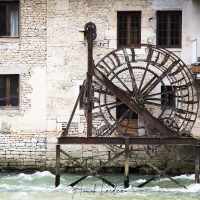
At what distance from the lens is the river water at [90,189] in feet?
48.1

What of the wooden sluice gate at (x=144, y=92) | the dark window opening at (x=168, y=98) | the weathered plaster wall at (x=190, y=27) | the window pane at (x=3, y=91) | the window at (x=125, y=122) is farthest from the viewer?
the window pane at (x=3, y=91)

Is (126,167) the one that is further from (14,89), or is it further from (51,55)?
(14,89)

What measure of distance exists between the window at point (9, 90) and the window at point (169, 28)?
14.8ft

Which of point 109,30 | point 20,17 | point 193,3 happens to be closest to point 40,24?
point 20,17

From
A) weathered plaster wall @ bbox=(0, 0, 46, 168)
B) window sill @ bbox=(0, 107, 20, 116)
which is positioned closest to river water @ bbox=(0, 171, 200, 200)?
weathered plaster wall @ bbox=(0, 0, 46, 168)

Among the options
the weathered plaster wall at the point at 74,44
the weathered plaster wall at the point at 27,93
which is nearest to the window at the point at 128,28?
the weathered plaster wall at the point at 74,44

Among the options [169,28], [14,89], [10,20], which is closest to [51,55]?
[14,89]

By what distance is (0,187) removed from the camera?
15.8 meters

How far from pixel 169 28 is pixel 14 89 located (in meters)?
5.04

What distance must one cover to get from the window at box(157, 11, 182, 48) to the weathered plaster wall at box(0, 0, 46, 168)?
11.5ft

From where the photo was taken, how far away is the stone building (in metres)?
18.4

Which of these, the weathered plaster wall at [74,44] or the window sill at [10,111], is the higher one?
the weathered plaster wall at [74,44]

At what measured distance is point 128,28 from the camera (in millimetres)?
18531

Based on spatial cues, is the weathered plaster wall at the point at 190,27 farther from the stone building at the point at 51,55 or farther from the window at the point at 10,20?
the window at the point at 10,20
